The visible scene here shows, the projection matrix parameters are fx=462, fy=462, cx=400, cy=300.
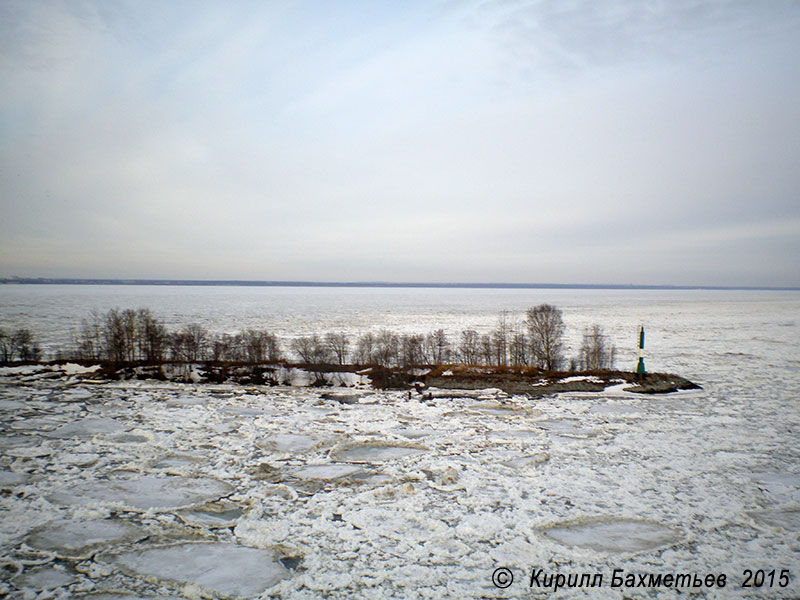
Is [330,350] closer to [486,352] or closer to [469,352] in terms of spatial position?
[469,352]

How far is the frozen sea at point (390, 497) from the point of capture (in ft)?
12.2

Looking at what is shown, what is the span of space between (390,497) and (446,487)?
2.26ft

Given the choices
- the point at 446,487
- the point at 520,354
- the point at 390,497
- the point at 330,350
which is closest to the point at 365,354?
the point at 330,350

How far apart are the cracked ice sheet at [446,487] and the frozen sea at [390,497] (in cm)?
2

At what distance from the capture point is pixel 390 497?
5.08 m

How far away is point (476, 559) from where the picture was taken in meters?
3.90

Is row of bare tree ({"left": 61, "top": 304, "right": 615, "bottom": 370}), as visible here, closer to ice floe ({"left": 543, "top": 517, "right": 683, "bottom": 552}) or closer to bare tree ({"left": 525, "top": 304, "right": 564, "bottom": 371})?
bare tree ({"left": 525, "top": 304, "right": 564, "bottom": 371})

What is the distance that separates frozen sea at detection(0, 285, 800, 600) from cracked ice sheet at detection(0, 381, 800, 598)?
0.02 m

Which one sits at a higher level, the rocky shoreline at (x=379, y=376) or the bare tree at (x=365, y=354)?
the rocky shoreline at (x=379, y=376)

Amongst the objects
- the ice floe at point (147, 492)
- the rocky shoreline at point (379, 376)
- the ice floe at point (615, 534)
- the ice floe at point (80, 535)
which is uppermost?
the ice floe at point (615, 534)

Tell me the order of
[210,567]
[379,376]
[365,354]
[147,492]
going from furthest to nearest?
[365,354] → [379,376] → [147,492] → [210,567]

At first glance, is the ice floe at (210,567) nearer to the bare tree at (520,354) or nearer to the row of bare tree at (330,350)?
the row of bare tree at (330,350)

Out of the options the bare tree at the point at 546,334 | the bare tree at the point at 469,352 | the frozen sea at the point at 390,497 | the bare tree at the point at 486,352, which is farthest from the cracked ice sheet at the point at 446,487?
the bare tree at the point at 469,352

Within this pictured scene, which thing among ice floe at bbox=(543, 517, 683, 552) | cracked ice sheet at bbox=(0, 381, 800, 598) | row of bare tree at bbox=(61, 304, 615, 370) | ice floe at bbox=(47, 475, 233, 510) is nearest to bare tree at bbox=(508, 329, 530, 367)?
row of bare tree at bbox=(61, 304, 615, 370)
